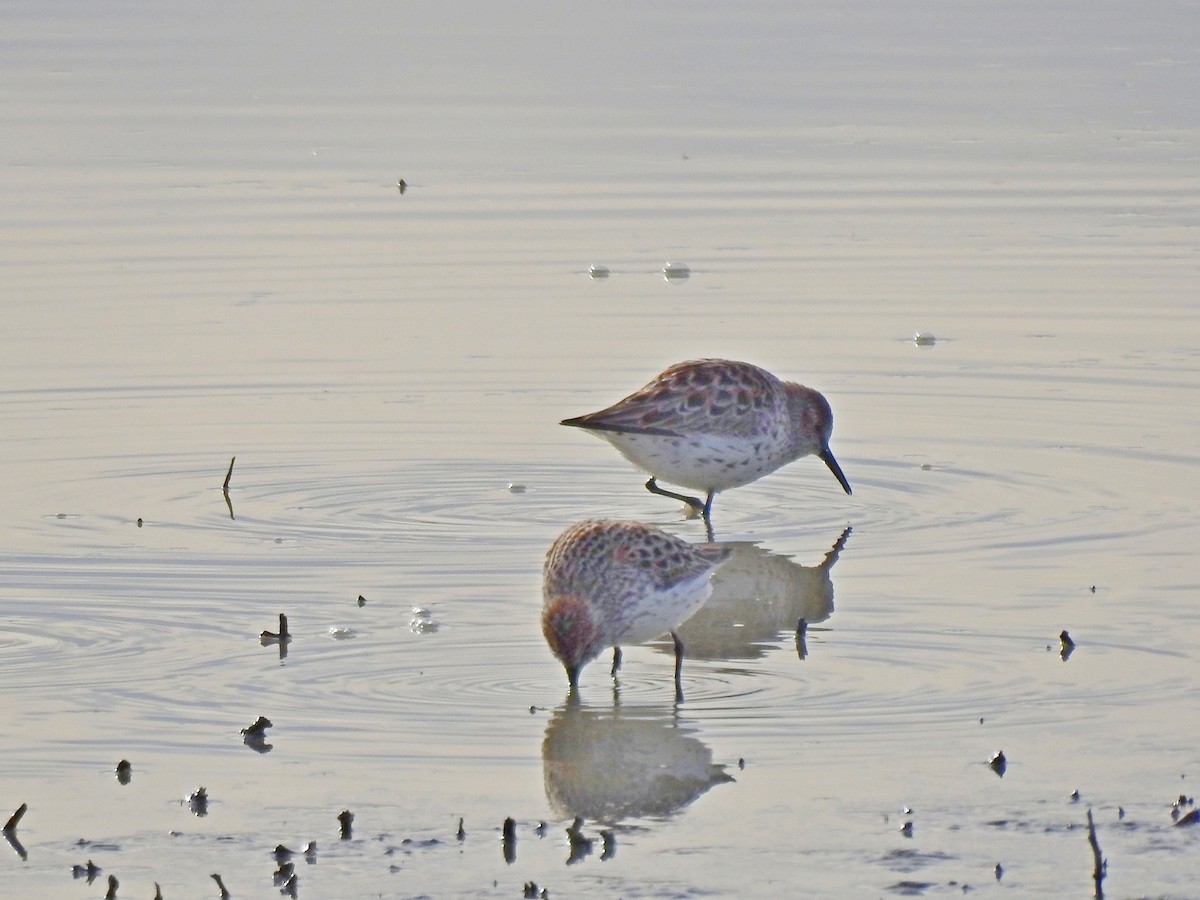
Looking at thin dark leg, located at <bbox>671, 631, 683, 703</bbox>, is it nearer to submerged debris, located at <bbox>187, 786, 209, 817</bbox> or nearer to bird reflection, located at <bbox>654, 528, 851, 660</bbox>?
bird reflection, located at <bbox>654, 528, 851, 660</bbox>

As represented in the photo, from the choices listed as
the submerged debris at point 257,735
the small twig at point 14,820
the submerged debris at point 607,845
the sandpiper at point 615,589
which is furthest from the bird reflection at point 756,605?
the small twig at point 14,820

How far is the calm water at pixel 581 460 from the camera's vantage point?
704cm

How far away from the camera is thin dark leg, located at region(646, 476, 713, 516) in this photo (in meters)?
11.7

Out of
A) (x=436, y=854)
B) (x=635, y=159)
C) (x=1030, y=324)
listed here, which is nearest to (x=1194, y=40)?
(x=635, y=159)

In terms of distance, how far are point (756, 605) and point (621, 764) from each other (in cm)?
230

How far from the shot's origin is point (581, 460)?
12.3 m

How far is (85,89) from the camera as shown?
913 inches

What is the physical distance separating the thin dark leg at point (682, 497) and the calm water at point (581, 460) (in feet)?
0.64

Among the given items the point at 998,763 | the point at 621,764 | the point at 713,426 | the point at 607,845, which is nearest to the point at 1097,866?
the point at 998,763

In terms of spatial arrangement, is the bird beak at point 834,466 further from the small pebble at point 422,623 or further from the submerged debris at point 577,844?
the submerged debris at point 577,844

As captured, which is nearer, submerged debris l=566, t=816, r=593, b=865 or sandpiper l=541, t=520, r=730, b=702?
submerged debris l=566, t=816, r=593, b=865

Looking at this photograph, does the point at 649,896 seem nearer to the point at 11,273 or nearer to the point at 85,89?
the point at 11,273

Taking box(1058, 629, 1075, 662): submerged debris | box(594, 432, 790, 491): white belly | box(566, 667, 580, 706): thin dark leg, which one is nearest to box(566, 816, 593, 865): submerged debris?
box(566, 667, 580, 706): thin dark leg

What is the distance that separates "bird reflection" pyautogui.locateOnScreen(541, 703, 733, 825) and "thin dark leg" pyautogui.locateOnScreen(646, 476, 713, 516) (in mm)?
3573
